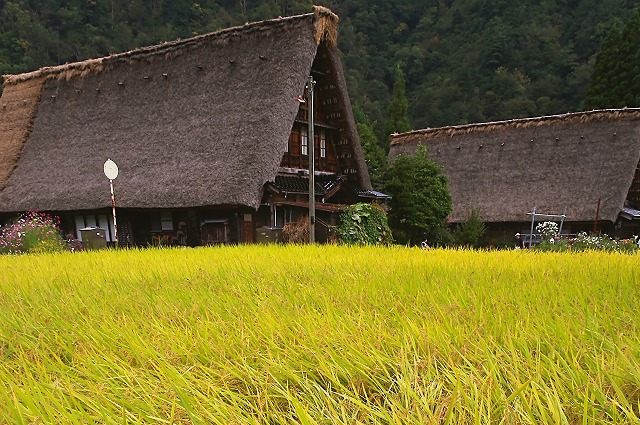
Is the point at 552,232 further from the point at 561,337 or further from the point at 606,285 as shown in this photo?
the point at 561,337

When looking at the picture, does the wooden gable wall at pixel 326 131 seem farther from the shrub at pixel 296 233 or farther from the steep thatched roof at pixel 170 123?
the shrub at pixel 296 233

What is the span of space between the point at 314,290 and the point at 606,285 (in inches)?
65.0

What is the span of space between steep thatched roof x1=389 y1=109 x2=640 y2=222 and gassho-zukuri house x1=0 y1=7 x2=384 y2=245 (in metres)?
5.54

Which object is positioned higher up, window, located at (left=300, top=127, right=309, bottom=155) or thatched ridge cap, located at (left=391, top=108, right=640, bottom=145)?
thatched ridge cap, located at (left=391, top=108, right=640, bottom=145)

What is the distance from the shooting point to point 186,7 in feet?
107

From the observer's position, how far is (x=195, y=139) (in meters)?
9.30

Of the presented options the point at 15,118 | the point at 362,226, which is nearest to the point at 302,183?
the point at 362,226

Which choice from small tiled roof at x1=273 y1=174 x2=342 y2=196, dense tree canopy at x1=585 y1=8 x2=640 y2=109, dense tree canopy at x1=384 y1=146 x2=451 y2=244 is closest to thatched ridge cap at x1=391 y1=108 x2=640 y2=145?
dense tree canopy at x1=384 y1=146 x2=451 y2=244

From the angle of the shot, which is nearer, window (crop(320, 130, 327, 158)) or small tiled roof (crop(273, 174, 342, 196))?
small tiled roof (crop(273, 174, 342, 196))

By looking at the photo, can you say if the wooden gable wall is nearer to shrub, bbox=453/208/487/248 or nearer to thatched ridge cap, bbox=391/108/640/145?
shrub, bbox=453/208/487/248

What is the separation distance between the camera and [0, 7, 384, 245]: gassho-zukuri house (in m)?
8.69

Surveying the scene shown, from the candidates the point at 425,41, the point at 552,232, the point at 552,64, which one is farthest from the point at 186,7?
the point at 552,232

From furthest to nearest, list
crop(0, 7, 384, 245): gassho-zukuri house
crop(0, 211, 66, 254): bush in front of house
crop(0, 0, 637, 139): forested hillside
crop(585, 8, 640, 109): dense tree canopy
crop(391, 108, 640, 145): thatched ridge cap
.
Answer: crop(0, 0, 637, 139): forested hillside < crop(585, 8, 640, 109): dense tree canopy < crop(391, 108, 640, 145): thatched ridge cap < crop(0, 7, 384, 245): gassho-zukuri house < crop(0, 211, 66, 254): bush in front of house

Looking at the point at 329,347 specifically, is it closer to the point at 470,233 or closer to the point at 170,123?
the point at 170,123
